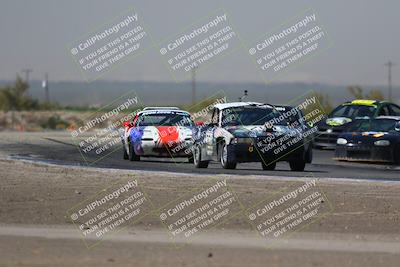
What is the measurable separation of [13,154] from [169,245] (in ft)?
62.5

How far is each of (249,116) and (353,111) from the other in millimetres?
13198

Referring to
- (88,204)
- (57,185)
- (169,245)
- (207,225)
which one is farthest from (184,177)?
(169,245)

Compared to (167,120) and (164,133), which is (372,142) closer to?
(164,133)

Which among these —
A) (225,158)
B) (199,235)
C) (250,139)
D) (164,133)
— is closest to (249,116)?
(250,139)

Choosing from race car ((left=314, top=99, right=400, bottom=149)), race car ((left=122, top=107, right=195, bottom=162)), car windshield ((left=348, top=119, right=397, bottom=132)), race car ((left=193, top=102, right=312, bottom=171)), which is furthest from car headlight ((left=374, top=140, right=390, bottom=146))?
race car ((left=314, top=99, right=400, bottom=149))

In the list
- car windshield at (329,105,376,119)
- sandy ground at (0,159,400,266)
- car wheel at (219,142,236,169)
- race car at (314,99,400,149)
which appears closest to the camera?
sandy ground at (0,159,400,266)

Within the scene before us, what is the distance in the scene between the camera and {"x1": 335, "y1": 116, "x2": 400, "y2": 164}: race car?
2908 centimetres

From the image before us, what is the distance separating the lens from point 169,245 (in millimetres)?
13984

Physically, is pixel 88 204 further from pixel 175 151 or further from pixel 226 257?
pixel 175 151

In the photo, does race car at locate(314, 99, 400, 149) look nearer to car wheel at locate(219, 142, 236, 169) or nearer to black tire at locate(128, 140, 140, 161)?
black tire at locate(128, 140, 140, 161)

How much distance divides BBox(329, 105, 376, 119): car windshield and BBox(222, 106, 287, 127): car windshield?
12.4 metres

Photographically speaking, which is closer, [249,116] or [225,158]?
[225,158]

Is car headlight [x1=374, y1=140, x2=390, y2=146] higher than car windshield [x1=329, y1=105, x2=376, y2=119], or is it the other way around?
car headlight [x1=374, y1=140, x2=390, y2=146]

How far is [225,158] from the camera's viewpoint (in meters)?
25.6
